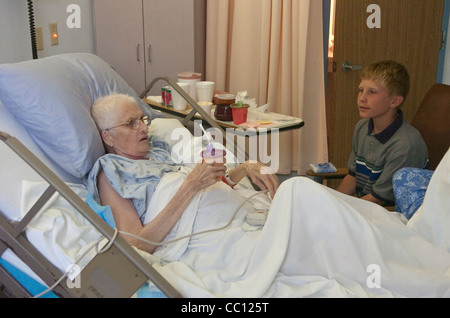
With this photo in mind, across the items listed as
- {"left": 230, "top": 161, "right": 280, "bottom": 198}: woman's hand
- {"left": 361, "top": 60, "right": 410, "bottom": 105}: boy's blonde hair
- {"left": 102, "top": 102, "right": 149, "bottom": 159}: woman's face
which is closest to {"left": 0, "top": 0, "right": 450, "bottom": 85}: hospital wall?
{"left": 102, "top": 102, "right": 149, "bottom": 159}: woman's face

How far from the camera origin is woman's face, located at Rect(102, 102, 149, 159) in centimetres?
208

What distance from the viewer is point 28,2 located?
2.72 m

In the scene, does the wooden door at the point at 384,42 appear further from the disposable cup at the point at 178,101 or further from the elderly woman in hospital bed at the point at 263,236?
the elderly woman in hospital bed at the point at 263,236

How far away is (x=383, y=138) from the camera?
7.75 feet

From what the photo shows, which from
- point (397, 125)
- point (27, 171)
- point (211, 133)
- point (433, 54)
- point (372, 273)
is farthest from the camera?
point (433, 54)

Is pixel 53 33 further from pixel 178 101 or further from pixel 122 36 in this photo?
pixel 178 101

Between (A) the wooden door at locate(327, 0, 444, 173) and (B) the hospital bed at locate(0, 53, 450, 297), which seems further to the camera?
(A) the wooden door at locate(327, 0, 444, 173)

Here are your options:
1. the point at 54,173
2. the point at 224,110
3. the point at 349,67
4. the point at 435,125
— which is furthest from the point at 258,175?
the point at 349,67

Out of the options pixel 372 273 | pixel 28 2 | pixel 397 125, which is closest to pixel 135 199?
pixel 372 273

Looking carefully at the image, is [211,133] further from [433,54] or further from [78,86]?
[433,54]

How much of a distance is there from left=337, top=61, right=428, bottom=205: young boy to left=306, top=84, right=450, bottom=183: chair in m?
0.12

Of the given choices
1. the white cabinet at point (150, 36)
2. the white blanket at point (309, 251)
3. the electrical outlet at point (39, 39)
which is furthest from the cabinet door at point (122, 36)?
the white blanket at point (309, 251)

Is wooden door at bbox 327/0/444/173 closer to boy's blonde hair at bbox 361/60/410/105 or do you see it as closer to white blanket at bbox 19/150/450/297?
boy's blonde hair at bbox 361/60/410/105
